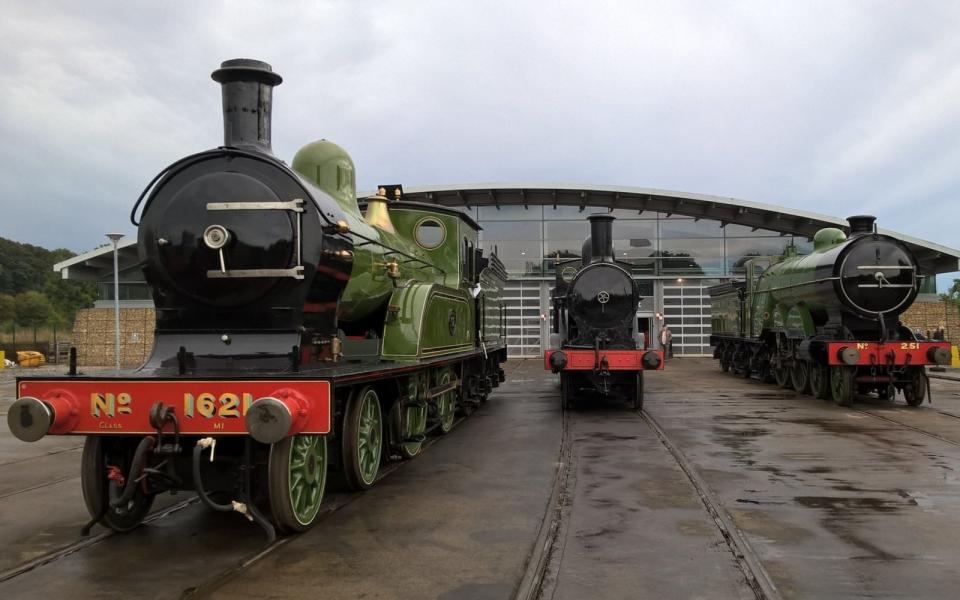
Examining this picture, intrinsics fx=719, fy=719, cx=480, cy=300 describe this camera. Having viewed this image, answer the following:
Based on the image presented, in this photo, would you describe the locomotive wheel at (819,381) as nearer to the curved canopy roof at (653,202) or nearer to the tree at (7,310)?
the curved canopy roof at (653,202)

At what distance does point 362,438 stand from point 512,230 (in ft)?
85.5

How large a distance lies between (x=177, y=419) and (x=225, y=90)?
9.01 ft

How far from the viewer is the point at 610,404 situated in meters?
13.7

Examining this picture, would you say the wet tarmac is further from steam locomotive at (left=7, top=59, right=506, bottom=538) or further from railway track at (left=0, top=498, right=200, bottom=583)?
steam locomotive at (left=7, top=59, right=506, bottom=538)

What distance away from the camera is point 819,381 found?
1418cm

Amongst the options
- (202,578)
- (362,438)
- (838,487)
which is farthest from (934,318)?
(202,578)

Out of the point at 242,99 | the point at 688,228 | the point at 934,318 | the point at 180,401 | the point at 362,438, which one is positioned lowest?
the point at 362,438

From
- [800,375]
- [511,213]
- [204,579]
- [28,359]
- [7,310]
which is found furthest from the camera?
[7,310]

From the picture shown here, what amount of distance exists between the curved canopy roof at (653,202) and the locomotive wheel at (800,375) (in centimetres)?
1544

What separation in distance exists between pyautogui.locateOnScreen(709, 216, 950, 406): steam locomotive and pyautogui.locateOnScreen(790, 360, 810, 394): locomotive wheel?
0.02m

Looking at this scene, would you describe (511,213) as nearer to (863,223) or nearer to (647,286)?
(647,286)

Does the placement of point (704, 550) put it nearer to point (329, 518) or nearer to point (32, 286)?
point (329, 518)

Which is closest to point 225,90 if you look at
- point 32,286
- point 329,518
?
point 329,518

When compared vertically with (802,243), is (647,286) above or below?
below
